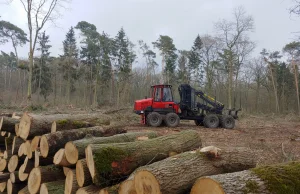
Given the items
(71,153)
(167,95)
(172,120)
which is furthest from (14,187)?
(167,95)

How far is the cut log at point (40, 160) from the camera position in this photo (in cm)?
465

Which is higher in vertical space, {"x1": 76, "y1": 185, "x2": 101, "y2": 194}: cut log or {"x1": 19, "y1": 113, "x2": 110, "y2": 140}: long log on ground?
{"x1": 19, "y1": 113, "x2": 110, "y2": 140}: long log on ground

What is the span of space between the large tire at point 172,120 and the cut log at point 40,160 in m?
9.90

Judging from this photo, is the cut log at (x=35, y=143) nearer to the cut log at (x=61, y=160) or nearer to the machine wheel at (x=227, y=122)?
the cut log at (x=61, y=160)

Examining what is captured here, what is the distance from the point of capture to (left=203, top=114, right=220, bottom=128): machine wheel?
14.9 m

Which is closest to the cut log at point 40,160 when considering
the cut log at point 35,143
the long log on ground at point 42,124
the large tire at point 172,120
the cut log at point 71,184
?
the cut log at point 35,143

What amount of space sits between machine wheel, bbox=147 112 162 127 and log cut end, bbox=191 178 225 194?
11.5m

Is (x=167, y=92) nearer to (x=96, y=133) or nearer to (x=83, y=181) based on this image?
(x=96, y=133)

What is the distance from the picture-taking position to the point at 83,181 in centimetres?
369

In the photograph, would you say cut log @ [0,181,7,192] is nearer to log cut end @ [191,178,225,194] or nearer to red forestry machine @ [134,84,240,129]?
log cut end @ [191,178,225,194]

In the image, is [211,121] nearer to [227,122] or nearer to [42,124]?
[227,122]

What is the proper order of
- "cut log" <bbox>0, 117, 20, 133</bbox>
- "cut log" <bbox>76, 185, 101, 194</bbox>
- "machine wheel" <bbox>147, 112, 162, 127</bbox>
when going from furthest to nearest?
"machine wheel" <bbox>147, 112, 162, 127</bbox>
"cut log" <bbox>0, 117, 20, 133</bbox>
"cut log" <bbox>76, 185, 101, 194</bbox>

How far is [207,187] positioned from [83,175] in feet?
6.03

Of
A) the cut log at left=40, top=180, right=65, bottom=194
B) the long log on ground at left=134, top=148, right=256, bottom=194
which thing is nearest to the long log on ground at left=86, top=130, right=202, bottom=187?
the long log on ground at left=134, top=148, right=256, bottom=194
